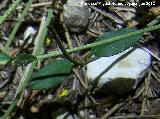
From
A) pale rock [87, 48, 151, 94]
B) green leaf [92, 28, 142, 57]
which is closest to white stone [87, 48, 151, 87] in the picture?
pale rock [87, 48, 151, 94]

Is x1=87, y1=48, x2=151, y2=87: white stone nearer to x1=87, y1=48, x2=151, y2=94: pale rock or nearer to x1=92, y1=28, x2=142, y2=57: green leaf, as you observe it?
x1=87, y1=48, x2=151, y2=94: pale rock

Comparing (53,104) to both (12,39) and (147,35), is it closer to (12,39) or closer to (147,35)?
(12,39)

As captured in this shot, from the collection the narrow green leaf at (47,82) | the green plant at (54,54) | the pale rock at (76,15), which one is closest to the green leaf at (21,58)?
the green plant at (54,54)

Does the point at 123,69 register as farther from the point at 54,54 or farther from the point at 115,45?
the point at 54,54

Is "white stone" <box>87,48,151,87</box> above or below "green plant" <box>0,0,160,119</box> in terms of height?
below

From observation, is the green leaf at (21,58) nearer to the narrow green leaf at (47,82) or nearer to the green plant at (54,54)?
the green plant at (54,54)

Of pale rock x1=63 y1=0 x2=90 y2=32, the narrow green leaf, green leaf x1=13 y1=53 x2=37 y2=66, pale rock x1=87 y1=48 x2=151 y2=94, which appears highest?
green leaf x1=13 y1=53 x2=37 y2=66

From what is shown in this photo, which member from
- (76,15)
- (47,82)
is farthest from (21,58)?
(76,15)
